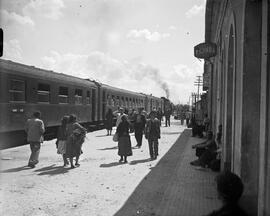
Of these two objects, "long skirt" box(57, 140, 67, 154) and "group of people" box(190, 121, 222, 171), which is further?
"long skirt" box(57, 140, 67, 154)

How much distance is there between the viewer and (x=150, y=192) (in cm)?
813

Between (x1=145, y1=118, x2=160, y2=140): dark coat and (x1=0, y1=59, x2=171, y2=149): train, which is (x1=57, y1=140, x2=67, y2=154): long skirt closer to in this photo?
(x1=145, y1=118, x2=160, y2=140): dark coat

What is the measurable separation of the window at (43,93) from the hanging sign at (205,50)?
20.9ft

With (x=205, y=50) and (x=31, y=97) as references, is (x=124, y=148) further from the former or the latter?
(x=205, y=50)

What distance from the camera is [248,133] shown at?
235 inches

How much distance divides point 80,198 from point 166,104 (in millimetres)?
52929

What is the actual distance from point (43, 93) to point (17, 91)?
2.28 meters

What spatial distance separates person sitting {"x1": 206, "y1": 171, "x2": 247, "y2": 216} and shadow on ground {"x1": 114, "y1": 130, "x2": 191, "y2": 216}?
3806mm

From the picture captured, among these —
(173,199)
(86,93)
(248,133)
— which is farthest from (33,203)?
(86,93)

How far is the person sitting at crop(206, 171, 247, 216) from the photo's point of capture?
2.69m

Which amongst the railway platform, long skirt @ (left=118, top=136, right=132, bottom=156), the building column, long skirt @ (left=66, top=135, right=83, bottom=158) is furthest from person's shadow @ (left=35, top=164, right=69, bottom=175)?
the building column

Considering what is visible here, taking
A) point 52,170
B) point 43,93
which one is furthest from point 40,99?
point 52,170

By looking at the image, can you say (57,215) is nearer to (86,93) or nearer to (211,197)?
(211,197)

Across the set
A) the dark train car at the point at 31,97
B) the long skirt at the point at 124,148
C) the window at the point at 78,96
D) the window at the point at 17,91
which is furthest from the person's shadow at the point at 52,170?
the window at the point at 78,96
